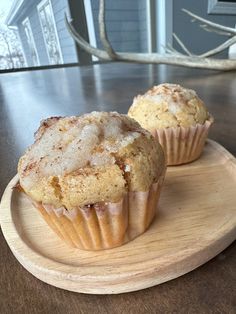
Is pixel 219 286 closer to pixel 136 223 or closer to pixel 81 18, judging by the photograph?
pixel 136 223

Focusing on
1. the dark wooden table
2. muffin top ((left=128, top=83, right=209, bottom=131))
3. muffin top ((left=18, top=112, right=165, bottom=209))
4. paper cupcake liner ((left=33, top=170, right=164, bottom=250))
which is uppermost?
muffin top ((left=18, top=112, right=165, bottom=209))

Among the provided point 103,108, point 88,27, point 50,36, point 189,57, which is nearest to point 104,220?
point 103,108

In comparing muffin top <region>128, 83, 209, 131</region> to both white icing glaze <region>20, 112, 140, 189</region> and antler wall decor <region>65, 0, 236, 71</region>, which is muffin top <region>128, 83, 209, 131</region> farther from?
antler wall decor <region>65, 0, 236, 71</region>

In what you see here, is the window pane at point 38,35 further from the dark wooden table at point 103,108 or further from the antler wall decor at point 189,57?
the dark wooden table at point 103,108

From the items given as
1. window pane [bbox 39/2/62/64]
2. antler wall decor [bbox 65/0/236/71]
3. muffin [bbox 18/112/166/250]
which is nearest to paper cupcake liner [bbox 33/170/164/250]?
muffin [bbox 18/112/166/250]

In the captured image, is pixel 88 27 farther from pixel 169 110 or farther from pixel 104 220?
pixel 104 220

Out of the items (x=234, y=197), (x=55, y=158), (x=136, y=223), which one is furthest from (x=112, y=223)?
(x=234, y=197)
